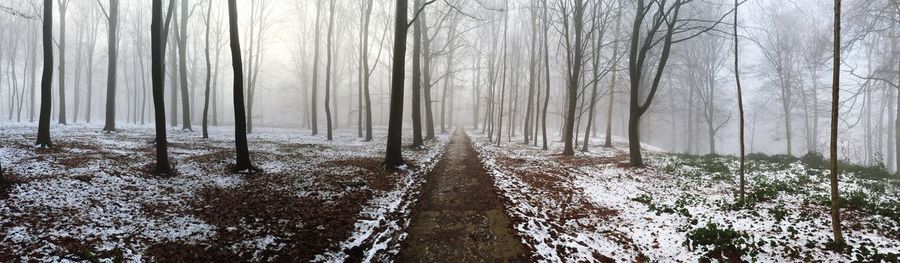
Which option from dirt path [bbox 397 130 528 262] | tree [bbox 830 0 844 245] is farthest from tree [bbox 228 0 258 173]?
tree [bbox 830 0 844 245]

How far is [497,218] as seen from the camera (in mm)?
6680

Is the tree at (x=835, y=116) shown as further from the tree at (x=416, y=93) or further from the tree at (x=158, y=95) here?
the tree at (x=416, y=93)

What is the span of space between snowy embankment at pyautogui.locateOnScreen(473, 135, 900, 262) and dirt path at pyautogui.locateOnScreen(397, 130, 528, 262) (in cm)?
32

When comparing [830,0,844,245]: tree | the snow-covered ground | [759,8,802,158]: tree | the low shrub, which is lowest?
the low shrub

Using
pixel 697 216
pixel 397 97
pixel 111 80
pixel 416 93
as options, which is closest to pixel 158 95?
Answer: pixel 397 97

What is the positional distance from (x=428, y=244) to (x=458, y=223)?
105cm

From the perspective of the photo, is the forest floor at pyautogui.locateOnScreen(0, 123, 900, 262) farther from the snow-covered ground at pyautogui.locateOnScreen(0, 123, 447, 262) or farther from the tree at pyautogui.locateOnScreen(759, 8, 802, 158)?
the tree at pyautogui.locateOnScreen(759, 8, 802, 158)

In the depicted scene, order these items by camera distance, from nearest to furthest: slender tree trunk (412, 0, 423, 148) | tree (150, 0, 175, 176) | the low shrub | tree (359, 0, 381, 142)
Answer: the low shrub, tree (150, 0, 175, 176), slender tree trunk (412, 0, 423, 148), tree (359, 0, 381, 142)

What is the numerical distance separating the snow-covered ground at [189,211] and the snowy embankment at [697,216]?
2575mm

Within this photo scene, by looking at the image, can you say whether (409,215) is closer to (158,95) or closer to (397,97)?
(397,97)

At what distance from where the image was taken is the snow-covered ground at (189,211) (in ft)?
15.8

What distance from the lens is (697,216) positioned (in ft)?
22.9

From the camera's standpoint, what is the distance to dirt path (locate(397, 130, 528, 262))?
513 cm

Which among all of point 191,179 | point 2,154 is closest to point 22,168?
point 2,154
